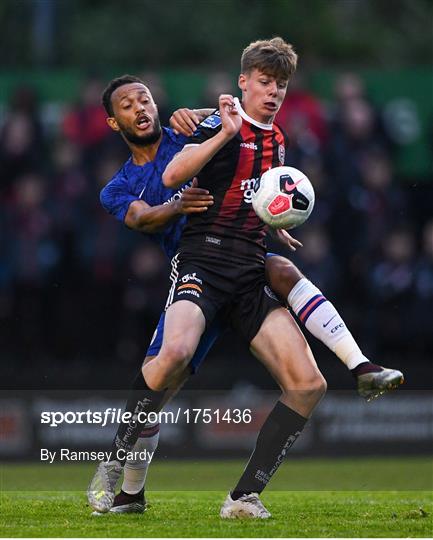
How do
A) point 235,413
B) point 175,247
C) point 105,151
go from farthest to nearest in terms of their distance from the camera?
point 105,151, point 235,413, point 175,247

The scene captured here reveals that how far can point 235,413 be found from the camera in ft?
40.5

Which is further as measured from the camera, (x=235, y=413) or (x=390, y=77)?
(x=390, y=77)

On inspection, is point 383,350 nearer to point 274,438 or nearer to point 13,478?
point 13,478

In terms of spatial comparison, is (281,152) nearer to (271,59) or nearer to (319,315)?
(271,59)

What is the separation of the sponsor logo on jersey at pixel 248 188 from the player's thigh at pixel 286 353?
0.63 meters

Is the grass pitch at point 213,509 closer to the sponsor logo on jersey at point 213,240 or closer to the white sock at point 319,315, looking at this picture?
the white sock at point 319,315

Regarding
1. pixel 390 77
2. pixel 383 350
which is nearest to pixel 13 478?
pixel 383 350

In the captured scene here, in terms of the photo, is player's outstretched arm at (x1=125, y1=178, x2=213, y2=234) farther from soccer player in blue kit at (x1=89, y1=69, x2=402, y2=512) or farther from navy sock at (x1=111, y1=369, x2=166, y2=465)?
navy sock at (x1=111, y1=369, x2=166, y2=465)

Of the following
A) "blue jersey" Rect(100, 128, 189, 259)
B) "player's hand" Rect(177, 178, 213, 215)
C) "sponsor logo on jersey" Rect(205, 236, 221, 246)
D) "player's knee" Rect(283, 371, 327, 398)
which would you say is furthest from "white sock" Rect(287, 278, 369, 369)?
"blue jersey" Rect(100, 128, 189, 259)

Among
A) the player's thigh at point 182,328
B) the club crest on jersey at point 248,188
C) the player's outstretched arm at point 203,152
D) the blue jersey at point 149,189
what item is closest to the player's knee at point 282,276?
the club crest on jersey at point 248,188

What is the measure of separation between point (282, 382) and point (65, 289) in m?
7.08

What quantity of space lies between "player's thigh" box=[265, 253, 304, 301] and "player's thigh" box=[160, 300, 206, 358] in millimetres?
473

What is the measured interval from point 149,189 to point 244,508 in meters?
1.84

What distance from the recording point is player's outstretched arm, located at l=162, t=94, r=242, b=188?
6.70m
